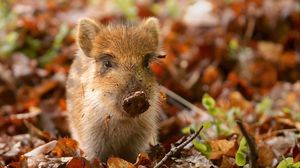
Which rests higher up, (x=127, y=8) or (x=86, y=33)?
(x=86, y=33)

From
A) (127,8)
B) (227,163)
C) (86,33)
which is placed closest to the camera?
(227,163)

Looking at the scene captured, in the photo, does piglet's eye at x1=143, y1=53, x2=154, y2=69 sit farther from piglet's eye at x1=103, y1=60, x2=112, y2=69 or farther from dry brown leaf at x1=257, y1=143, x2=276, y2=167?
dry brown leaf at x1=257, y1=143, x2=276, y2=167

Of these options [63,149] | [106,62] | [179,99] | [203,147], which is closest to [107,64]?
[106,62]

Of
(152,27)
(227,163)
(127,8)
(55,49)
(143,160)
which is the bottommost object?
(227,163)

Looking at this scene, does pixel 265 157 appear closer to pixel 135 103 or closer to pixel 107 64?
pixel 135 103

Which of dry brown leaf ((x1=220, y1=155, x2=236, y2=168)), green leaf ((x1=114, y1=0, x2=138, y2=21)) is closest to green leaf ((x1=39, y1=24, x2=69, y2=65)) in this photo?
green leaf ((x1=114, y1=0, x2=138, y2=21))

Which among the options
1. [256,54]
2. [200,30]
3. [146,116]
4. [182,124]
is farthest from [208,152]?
[200,30]

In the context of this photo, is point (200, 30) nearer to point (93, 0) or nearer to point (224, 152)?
point (93, 0)

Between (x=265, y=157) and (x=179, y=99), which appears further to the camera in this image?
(x=179, y=99)
